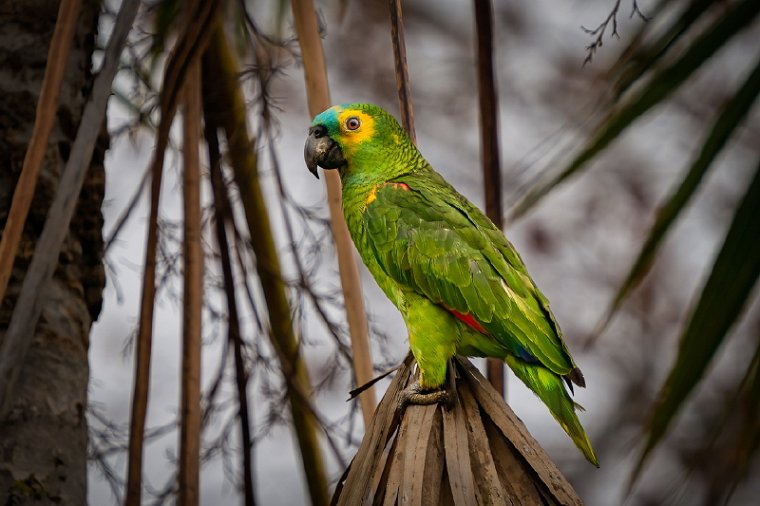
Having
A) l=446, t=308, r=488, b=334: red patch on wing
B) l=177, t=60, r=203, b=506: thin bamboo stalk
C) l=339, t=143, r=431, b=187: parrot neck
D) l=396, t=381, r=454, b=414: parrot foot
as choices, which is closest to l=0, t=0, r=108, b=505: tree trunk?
l=177, t=60, r=203, b=506: thin bamboo stalk

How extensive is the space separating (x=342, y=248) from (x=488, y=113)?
1.53ft

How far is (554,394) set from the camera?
1.90 metres

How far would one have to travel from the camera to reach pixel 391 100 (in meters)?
5.58

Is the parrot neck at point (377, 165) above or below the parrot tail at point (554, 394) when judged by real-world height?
above

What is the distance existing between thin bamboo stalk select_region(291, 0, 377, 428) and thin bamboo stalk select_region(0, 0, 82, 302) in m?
0.53

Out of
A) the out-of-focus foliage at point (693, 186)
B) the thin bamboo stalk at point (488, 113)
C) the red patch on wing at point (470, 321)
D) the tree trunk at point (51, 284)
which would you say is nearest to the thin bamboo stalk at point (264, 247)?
the tree trunk at point (51, 284)

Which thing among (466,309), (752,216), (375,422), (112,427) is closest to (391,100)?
(112,427)

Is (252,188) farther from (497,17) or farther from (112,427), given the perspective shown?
(497,17)

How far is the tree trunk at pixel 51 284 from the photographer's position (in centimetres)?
199

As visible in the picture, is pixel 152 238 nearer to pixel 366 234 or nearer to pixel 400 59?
pixel 366 234

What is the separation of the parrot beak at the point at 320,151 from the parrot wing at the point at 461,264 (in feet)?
0.49

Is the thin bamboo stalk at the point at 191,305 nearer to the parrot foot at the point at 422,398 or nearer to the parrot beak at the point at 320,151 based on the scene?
the parrot beak at the point at 320,151

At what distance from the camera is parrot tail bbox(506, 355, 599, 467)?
1.80 metres

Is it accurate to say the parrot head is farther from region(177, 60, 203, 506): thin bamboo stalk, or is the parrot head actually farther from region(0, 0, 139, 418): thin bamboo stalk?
region(0, 0, 139, 418): thin bamboo stalk
